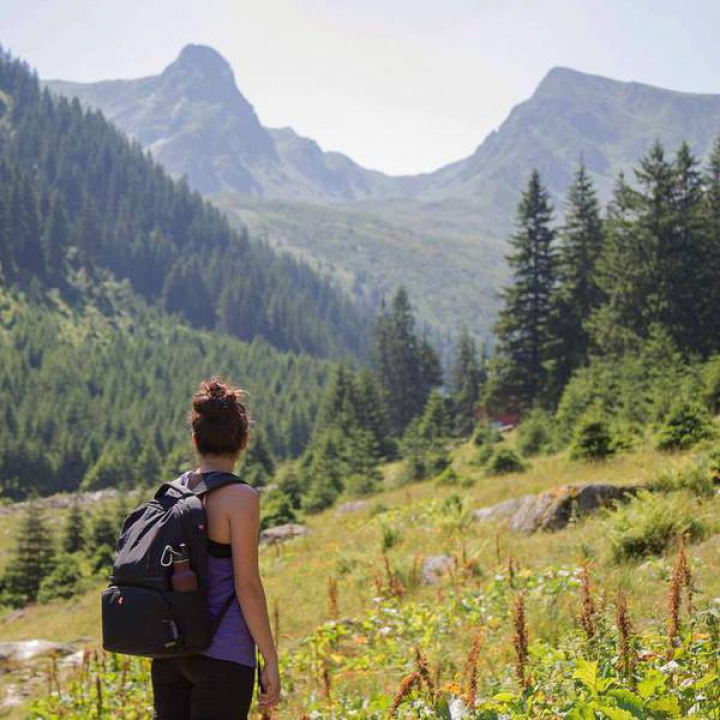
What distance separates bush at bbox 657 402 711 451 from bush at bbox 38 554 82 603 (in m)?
19.0

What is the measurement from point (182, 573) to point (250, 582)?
1.20 ft

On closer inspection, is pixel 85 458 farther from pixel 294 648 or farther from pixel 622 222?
pixel 294 648

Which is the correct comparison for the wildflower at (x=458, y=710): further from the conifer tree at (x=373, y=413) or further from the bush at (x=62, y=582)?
the conifer tree at (x=373, y=413)

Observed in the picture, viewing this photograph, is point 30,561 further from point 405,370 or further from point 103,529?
point 405,370

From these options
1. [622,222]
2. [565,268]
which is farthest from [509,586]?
[565,268]

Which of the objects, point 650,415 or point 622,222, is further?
point 622,222

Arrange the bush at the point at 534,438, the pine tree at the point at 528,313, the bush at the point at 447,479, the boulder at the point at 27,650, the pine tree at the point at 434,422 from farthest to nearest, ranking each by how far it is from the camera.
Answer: the pine tree at the point at 528,313 < the pine tree at the point at 434,422 < the bush at the point at 534,438 < the bush at the point at 447,479 < the boulder at the point at 27,650

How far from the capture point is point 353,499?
27266 millimetres

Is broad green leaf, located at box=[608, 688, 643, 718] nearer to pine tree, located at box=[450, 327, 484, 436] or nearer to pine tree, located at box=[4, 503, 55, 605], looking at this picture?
→ pine tree, located at box=[4, 503, 55, 605]

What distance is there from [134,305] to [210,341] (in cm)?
2325

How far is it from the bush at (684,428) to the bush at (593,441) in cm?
133

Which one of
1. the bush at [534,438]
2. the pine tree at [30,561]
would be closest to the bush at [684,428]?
the bush at [534,438]

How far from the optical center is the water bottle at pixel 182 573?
351cm

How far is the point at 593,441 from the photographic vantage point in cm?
1479
